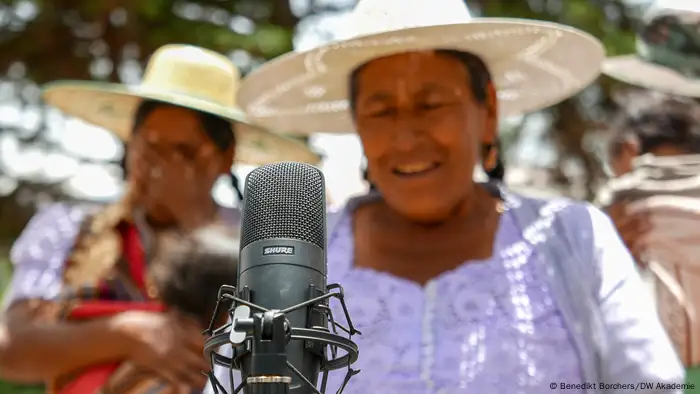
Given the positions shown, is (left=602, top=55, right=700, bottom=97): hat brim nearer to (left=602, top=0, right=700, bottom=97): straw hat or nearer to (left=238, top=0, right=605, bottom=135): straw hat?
(left=602, top=0, right=700, bottom=97): straw hat

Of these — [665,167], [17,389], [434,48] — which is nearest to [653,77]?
[665,167]

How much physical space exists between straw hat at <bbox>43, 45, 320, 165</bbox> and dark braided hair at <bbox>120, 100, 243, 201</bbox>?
0.12 feet

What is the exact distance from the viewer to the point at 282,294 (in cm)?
125

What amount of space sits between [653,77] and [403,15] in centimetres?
120

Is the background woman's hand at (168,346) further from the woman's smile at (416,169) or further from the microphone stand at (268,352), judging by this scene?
the microphone stand at (268,352)

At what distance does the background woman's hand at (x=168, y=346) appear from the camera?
108 inches

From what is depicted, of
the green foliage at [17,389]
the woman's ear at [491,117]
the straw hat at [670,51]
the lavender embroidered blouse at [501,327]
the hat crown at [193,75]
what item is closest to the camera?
the lavender embroidered blouse at [501,327]

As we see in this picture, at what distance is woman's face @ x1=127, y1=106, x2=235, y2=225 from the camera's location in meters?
3.21

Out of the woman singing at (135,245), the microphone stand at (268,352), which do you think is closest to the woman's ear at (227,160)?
the woman singing at (135,245)

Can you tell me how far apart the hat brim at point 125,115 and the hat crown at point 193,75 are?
7 centimetres

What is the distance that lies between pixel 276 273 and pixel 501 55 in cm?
149

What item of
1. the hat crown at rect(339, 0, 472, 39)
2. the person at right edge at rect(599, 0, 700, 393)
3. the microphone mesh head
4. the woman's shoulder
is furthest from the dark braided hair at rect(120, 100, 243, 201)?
the microphone mesh head

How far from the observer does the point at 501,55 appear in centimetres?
257

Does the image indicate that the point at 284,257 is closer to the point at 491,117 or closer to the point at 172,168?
the point at 491,117
